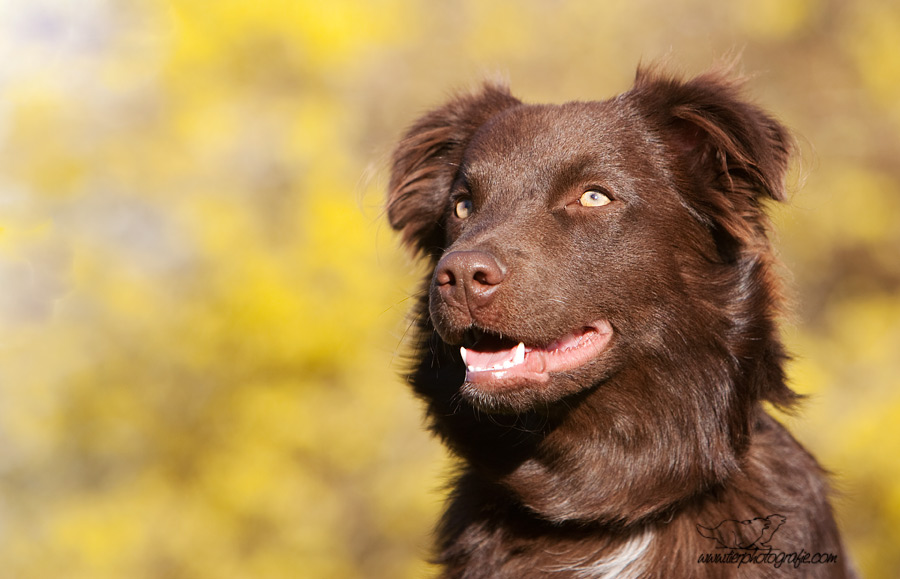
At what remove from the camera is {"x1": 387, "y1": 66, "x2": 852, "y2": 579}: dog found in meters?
3.51

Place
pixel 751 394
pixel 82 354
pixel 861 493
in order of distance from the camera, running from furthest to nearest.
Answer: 1. pixel 82 354
2. pixel 861 493
3. pixel 751 394

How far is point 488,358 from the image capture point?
140 inches

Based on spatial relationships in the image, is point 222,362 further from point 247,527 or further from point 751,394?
point 751,394

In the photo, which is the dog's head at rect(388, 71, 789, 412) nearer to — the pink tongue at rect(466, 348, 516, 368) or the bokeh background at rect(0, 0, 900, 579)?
the pink tongue at rect(466, 348, 516, 368)

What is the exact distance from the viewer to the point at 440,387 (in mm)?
3965

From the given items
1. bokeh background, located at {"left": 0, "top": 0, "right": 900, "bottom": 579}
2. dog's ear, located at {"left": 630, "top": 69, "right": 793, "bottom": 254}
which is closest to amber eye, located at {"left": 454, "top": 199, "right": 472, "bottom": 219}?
dog's ear, located at {"left": 630, "top": 69, "right": 793, "bottom": 254}

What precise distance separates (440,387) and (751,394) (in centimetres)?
130

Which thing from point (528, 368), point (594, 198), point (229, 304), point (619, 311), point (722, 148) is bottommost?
point (229, 304)

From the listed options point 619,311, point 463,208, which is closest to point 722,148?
point 619,311

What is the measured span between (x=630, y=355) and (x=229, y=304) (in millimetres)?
7197

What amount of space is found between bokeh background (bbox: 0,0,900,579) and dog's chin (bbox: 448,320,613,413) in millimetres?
6157

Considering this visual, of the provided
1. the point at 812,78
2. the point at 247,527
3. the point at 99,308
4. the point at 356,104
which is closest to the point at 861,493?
the point at 812,78

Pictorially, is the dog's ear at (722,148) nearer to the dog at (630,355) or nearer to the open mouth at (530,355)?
the dog at (630,355)

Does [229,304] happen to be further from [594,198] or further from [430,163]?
[594,198]
